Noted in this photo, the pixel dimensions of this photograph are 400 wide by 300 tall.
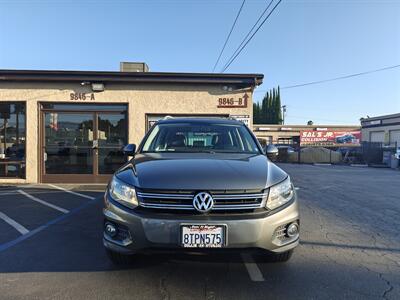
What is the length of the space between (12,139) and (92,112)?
2895 millimetres

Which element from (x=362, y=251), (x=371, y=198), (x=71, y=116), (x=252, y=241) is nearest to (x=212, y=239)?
(x=252, y=241)

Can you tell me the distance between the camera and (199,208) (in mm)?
3525

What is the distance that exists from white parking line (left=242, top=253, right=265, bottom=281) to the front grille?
93 centimetres

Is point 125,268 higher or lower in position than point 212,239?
lower

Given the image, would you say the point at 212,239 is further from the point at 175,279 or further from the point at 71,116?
the point at 71,116

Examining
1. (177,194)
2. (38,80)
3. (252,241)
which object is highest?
(38,80)

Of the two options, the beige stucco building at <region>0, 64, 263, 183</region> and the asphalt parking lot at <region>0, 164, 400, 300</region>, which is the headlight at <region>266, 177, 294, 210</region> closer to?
the asphalt parking lot at <region>0, 164, 400, 300</region>

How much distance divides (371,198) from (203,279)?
7699 mm

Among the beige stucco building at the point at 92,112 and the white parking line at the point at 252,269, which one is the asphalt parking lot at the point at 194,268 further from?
the beige stucco building at the point at 92,112

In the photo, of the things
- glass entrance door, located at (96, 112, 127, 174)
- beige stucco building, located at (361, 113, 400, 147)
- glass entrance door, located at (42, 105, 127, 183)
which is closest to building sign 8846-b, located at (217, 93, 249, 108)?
glass entrance door, located at (96, 112, 127, 174)

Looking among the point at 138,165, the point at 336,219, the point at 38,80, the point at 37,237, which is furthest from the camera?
the point at 38,80

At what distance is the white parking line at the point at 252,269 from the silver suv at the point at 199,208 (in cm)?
52

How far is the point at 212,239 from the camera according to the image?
11.4ft

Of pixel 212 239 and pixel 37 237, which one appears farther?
pixel 37 237
